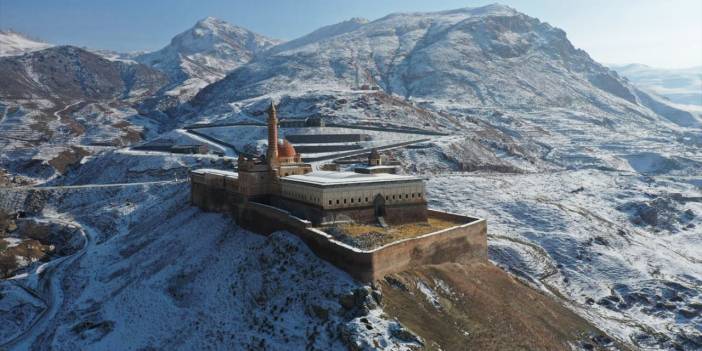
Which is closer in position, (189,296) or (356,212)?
(189,296)

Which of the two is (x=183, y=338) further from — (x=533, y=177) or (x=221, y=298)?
(x=533, y=177)

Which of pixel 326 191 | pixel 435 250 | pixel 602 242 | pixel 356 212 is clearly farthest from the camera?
pixel 602 242

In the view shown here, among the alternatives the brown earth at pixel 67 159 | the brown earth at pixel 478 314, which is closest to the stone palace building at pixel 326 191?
the brown earth at pixel 478 314

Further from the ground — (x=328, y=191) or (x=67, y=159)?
(x=328, y=191)

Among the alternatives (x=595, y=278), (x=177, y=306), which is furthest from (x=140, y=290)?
(x=595, y=278)

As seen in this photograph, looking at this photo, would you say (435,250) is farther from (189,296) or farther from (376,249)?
(189,296)

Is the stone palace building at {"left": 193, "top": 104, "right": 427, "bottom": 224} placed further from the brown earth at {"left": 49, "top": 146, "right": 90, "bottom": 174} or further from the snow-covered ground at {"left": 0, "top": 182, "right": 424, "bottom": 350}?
the brown earth at {"left": 49, "top": 146, "right": 90, "bottom": 174}

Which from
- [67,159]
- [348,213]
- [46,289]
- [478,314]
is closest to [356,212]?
[348,213]
